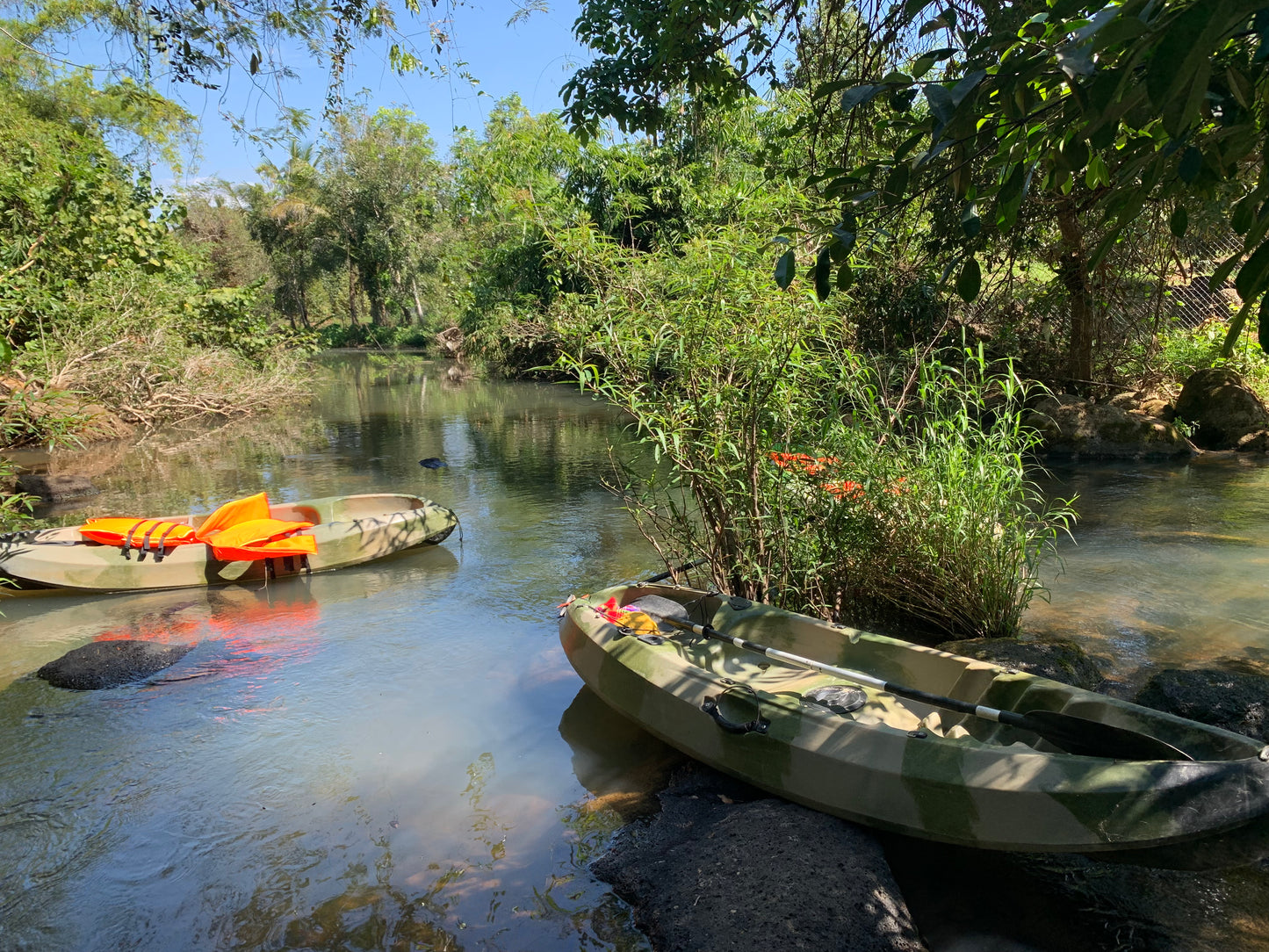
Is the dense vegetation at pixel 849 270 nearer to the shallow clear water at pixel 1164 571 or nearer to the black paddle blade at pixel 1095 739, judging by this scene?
the shallow clear water at pixel 1164 571

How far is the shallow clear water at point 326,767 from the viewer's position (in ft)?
12.0

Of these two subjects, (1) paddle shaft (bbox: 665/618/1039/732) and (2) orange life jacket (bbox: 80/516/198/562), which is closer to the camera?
(1) paddle shaft (bbox: 665/618/1039/732)

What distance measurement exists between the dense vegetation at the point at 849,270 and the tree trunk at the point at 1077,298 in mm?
46

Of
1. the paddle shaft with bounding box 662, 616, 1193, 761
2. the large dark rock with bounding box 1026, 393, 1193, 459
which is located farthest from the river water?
the large dark rock with bounding box 1026, 393, 1193, 459

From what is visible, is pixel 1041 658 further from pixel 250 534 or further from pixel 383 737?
pixel 250 534

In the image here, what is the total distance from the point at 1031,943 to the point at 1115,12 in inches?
123

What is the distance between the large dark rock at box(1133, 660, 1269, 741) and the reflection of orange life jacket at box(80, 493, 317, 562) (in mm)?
7055

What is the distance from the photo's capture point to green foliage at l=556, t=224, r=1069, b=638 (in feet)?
17.5

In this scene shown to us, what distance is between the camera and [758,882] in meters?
3.25

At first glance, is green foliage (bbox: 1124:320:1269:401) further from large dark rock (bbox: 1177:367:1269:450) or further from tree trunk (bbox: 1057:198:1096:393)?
tree trunk (bbox: 1057:198:1096:393)

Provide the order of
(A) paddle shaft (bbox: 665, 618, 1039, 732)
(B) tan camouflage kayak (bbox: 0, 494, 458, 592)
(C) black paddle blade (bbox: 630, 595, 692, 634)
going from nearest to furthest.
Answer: (A) paddle shaft (bbox: 665, 618, 1039, 732) < (C) black paddle blade (bbox: 630, 595, 692, 634) < (B) tan camouflage kayak (bbox: 0, 494, 458, 592)

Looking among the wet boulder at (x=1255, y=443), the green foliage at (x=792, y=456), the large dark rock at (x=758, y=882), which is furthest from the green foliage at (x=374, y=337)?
the large dark rock at (x=758, y=882)

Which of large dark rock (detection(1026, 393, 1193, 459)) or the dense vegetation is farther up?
the dense vegetation

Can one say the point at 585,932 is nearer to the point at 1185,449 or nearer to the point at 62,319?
the point at 1185,449
